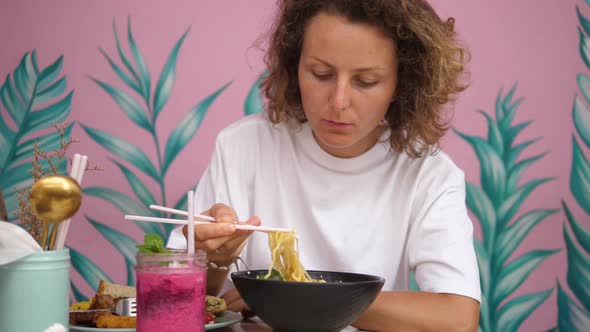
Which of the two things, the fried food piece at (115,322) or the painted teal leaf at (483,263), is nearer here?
the fried food piece at (115,322)

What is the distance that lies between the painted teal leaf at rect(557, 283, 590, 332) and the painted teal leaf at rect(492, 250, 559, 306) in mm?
194

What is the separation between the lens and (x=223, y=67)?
3.03 meters

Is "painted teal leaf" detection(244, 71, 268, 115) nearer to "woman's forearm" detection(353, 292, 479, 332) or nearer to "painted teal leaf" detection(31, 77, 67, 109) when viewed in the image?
"painted teal leaf" detection(31, 77, 67, 109)

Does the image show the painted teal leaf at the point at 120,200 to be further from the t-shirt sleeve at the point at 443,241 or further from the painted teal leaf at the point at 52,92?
the t-shirt sleeve at the point at 443,241

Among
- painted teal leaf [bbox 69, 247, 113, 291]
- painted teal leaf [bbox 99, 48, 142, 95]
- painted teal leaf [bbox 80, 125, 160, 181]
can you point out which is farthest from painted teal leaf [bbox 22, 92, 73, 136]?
painted teal leaf [bbox 69, 247, 113, 291]

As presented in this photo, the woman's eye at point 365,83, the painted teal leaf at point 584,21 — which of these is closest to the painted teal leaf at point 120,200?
the woman's eye at point 365,83

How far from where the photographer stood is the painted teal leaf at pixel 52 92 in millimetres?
Answer: 2980

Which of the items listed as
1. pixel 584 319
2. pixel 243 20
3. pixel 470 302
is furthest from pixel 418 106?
Result: pixel 584 319

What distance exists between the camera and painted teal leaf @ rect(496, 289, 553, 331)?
3061mm

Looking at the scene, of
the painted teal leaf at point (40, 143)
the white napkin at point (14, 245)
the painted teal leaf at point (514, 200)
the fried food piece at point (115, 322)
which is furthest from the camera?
the painted teal leaf at point (514, 200)

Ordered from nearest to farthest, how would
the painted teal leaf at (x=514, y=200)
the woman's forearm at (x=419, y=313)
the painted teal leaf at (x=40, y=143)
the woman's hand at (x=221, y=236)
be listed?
the woman's hand at (x=221, y=236), the woman's forearm at (x=419, y=313), the painted teal leaf at (x=40, y=143), the painted teal leaf at (x=514, y=200)

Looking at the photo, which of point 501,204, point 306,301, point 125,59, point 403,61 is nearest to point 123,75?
point 125,59

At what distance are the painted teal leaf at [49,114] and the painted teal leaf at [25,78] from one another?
8 cm

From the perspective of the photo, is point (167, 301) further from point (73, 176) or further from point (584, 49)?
point (584, 49)
